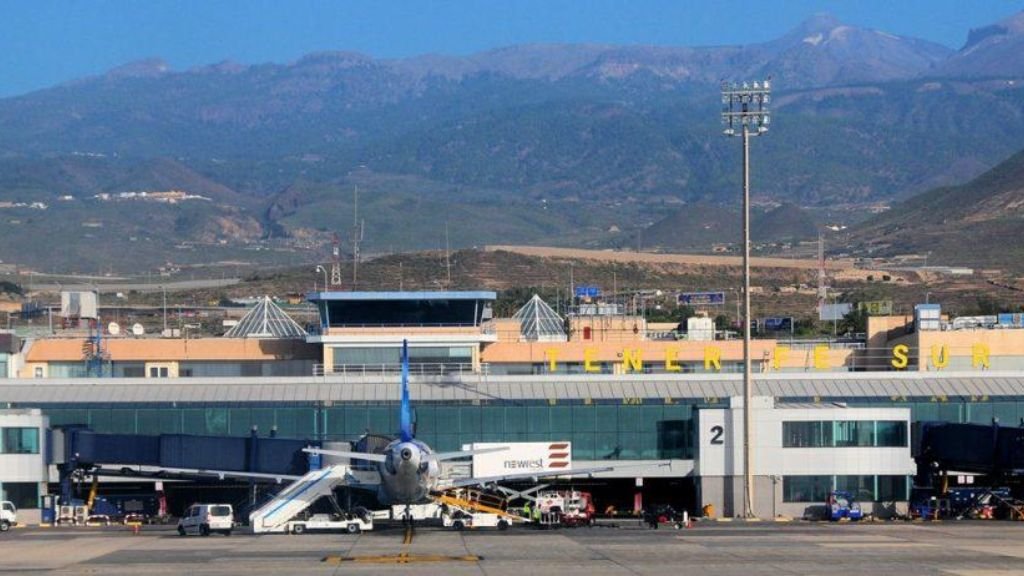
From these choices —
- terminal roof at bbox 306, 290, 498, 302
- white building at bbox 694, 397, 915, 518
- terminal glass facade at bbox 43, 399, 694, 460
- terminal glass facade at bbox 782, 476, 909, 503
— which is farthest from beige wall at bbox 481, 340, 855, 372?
terminal glass facade at bbox 782, 476, 909, 503

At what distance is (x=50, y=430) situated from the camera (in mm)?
101688

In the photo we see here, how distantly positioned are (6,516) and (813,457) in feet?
133

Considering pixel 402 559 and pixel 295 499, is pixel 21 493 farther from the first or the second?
pixel 402 559

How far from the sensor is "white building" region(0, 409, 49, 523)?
100m

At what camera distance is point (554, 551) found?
7600cm

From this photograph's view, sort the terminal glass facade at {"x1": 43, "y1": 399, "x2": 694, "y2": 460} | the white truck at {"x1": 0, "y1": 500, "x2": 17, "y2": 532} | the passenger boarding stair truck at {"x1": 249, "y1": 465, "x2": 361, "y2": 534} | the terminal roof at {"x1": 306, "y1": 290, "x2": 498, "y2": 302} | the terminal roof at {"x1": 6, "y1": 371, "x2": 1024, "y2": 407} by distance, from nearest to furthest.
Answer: the passenger boarding stair truck at {"x1": 249, "y1": 465, "x2": 361, "y2": 534} < the white truck at {"x1": 0, "y1": 500, "x2": 17, "y2": 532} < the terminal glass facade at {"x1": 43, "y1": 399, "x2": 694, "y2": 460} < the terminal roof at {"x1": 6, "y1": 371, "x2": 1024, "y2": 407} < the terminal roof at {"x1": 306, "y1": 290, "x2": 498, "y2": 302}

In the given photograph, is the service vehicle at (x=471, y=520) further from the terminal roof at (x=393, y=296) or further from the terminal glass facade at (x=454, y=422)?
the terminal roof at (x=393, y=296)

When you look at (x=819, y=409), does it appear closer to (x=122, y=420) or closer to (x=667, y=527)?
(x=667, y=527)

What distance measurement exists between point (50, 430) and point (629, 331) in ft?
202

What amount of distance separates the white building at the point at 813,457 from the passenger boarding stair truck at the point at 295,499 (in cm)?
2133

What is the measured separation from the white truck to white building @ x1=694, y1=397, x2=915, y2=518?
115ft

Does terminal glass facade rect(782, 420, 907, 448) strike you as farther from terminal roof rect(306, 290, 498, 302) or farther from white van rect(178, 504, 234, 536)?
white van rect(178, 504, 234, 536)

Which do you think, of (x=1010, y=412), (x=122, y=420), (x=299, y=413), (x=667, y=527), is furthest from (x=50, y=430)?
(x=1010, y=412)

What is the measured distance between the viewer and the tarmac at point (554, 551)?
68125 mm
